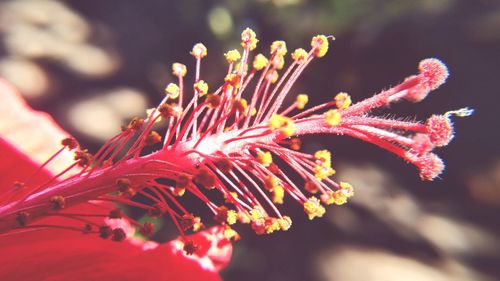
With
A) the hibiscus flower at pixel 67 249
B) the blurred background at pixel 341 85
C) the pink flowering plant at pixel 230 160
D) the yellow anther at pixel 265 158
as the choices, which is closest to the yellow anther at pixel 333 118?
the pink flowering plant at pixel 230 160

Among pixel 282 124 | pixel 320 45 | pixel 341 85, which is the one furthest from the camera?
pixel 341 85

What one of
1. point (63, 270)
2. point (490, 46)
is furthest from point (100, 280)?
point (490, 46)

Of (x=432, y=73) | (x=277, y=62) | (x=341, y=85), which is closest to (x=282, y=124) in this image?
(x=277, y=62)

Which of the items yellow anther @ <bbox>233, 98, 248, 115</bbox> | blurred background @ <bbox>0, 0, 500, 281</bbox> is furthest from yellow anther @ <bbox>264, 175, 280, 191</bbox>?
blurred background @ <bbox>0, 0, 500, 281</bbox>

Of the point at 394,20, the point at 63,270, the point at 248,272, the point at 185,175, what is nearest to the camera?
the point at 185,175

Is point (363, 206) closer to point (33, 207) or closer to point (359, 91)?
point (359, 91)

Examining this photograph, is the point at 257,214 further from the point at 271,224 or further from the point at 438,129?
the point at 438,129

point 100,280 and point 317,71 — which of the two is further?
point 317,71

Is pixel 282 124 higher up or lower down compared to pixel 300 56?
lower down

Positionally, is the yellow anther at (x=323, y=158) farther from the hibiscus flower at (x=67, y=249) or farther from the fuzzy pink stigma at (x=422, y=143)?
the hibiscus flower at (x=67, y=249)
